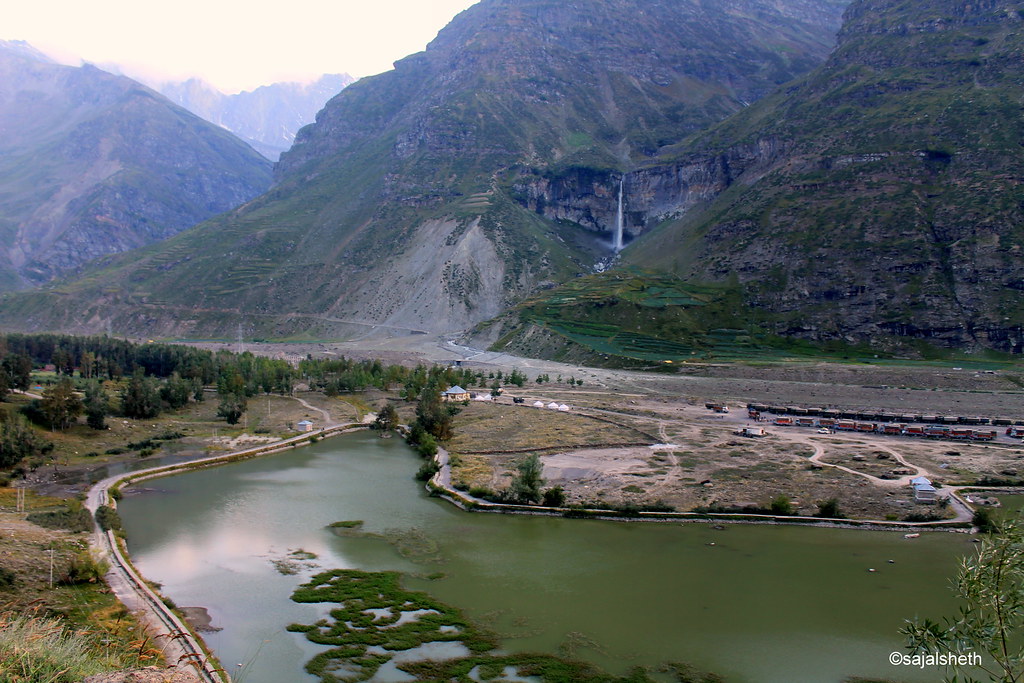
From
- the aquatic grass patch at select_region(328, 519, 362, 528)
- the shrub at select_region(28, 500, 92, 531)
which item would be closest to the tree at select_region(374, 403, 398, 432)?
the aquatic grass patch at select_region(328, 519, 362, 528)

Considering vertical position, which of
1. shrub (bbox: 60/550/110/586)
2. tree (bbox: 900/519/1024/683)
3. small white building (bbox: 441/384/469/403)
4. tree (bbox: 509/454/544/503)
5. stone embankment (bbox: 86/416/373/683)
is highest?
tree (bbox: 900/519/1024/683)

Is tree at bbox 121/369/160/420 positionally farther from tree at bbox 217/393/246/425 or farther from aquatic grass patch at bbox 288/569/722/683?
aquatic grass patch at bbox 288/569/722/683

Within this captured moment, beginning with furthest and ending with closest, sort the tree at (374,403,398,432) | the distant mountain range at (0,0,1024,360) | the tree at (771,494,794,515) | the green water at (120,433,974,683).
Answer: the distant mountain range at (0,0,1024,360)
the tree at (374,403,398,432)
the tree at (771,494,794,515)
the green water at (120,433,974,683)

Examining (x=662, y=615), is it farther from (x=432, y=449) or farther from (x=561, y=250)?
(x=561, y=250)

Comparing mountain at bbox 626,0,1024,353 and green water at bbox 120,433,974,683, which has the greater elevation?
mountain at bbox 626,0,1024,353

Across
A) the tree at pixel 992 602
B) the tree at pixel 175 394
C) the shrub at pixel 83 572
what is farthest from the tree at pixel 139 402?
the tree at pixel 992 602

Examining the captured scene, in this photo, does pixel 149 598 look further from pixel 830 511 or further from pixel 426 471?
pixel 830 511
